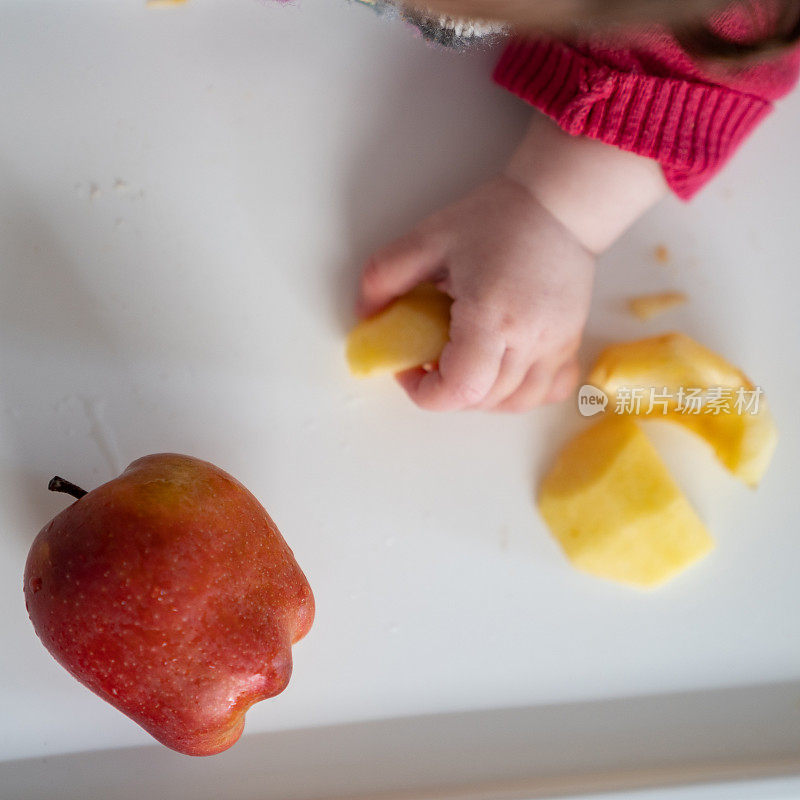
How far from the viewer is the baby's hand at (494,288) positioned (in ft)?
2.17

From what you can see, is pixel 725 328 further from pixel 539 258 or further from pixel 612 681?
pixel 612 681

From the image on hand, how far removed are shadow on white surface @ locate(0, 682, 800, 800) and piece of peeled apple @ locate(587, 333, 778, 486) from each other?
0.72ft

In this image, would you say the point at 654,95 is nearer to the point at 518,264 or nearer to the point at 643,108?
the point at 643,108

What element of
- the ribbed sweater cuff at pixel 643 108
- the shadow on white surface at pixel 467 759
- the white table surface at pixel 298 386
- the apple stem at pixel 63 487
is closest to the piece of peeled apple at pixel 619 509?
the white table surface at pixel 298 386

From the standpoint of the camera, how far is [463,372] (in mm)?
661

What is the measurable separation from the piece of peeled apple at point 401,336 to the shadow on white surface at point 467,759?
0.30m

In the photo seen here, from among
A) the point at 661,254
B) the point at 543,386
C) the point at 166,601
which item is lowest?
the point at 166,601

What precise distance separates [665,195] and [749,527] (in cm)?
30

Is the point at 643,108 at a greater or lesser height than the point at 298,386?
greater

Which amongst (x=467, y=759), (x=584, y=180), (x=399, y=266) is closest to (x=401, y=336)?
(x=399, y=266)

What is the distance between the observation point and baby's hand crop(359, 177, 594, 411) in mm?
661

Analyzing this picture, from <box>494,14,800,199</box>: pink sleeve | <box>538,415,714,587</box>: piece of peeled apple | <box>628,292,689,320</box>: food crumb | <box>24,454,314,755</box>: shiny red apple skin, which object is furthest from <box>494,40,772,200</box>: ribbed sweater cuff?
<box>24,454,314,755</box>: shiny red apple skin

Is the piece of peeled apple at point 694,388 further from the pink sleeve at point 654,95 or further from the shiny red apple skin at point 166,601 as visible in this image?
the shiny red apple skin at point 166,601

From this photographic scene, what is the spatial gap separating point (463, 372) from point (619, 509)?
17cm
